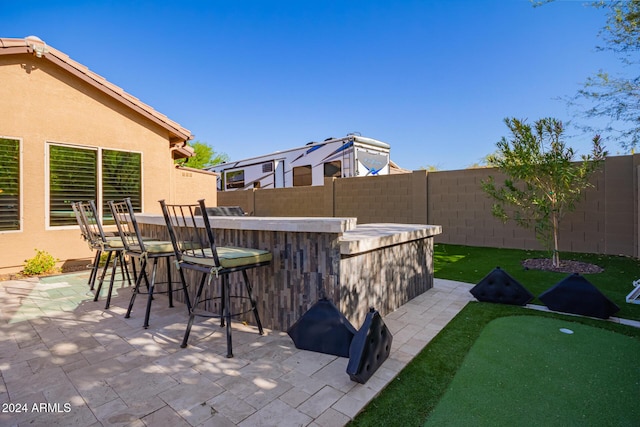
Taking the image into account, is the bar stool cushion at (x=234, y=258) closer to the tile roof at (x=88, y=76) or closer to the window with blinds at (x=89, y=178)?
the window with blinds at (x=89, y=178)

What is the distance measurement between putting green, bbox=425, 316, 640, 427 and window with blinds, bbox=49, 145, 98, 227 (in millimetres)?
6642

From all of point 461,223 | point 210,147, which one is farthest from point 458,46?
point 210,147

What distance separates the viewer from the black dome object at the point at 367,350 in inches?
73.8

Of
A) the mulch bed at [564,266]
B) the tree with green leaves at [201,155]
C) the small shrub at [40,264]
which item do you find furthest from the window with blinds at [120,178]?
the tree with green leaves at [201,155]

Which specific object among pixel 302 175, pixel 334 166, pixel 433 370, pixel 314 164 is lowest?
pixel 433 370

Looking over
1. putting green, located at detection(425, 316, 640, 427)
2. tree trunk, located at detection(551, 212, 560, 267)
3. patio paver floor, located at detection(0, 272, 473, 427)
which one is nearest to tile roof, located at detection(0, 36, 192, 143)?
patio paver floor, located at detection(0, 272, 473, 427)

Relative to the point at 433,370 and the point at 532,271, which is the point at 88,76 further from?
the point at 532,271

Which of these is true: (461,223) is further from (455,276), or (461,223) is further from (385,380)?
(385,380)

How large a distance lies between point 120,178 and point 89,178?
0.52 m

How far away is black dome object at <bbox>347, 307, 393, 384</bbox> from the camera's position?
1874 millimetres

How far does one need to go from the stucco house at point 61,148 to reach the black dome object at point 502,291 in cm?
639

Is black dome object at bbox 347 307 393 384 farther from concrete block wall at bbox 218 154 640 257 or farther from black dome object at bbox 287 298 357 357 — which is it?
concrete block wall at bbox 218 154 640 257

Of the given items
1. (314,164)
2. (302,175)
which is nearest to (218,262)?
(314,164)

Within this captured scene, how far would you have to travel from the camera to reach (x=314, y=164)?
1123cm
